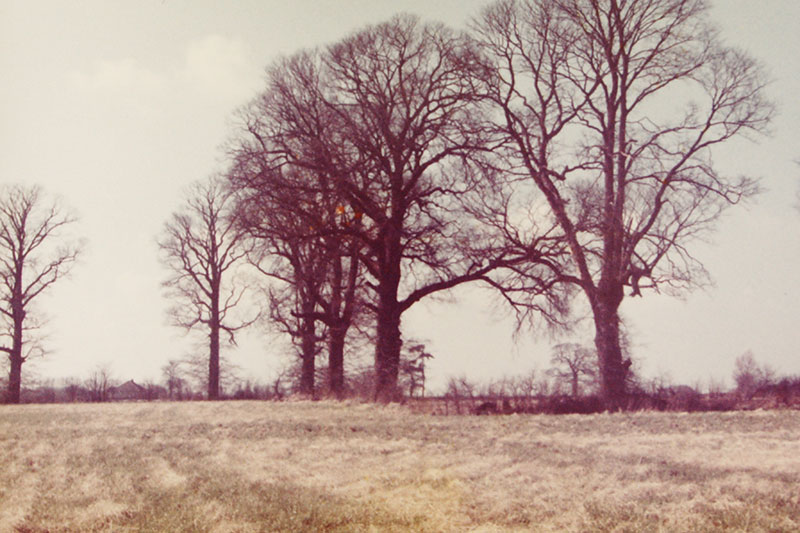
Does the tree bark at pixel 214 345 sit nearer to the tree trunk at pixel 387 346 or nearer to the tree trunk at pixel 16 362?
the tree trunk at pixel 16 362

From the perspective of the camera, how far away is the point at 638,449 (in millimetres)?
9305

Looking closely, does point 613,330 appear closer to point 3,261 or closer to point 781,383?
point 781,383

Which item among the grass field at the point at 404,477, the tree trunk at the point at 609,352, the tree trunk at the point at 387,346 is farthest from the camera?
the tree trunk at the point at 387,346

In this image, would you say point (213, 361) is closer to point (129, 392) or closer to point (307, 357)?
point (129, 392)

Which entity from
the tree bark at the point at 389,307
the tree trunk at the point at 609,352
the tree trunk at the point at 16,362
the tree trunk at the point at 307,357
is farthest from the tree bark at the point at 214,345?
the tree trunk at the point at 609,352

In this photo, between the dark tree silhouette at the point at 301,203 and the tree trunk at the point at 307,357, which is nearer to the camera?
the dark tree silhouette at the point at 301,203

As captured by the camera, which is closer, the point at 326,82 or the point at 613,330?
the point at 613,330

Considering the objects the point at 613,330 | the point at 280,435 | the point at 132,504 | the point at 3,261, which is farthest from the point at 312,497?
the point at 3,261

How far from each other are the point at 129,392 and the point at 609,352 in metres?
21.2

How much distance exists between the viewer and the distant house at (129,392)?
94.1 ft

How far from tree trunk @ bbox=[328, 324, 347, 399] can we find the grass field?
10.5 m

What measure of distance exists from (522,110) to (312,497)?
51.6 ft

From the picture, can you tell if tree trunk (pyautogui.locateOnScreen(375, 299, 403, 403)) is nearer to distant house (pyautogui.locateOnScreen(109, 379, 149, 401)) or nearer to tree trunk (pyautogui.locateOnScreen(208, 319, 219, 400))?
tree trunk (pyautogui.locateOnScreen(208, 319, 219, 400))

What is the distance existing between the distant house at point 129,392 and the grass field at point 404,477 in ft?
55.2
